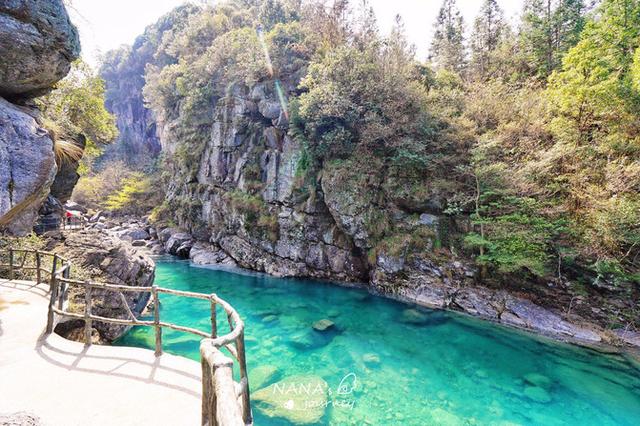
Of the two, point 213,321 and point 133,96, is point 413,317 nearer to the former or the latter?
point 213,321

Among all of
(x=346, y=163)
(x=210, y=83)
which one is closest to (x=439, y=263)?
(x=346, y=163)

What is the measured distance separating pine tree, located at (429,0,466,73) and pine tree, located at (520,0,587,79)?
4674 millimetres

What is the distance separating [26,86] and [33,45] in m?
0.96

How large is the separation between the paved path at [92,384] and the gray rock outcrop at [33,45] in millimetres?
5044

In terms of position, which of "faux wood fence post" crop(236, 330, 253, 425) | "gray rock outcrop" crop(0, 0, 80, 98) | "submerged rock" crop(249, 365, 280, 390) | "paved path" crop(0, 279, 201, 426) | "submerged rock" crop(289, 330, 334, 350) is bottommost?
"submerged rock" crop(249, 365, 280, 390)

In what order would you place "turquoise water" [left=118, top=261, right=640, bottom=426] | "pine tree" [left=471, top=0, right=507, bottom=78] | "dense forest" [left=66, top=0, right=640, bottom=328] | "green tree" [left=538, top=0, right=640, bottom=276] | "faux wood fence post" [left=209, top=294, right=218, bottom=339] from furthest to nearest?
1. "pine tree" [left=471, top=0, right=507, bottom=78]
2. "dense forest" [left=66, top=0, right=640, bottom=328]
3. "green tree" [left=538, top=0, right=640, bottom=276]
4. "turquoise water" [left=118, top=261, right=640, bottom=426]
5. "faux wood fence post" [left=209, top=294, right=218, bottom=339]

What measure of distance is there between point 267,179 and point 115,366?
1512 cm

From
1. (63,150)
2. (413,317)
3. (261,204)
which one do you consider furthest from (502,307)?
(63,150)

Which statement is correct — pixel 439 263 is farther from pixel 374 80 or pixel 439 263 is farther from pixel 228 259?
pixel 228 259

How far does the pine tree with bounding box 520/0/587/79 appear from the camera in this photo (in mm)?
18438

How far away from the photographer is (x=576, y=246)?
32.1ft

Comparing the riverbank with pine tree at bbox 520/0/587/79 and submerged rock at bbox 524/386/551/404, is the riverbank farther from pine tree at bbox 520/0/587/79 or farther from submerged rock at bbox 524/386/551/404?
pine tree at bbox 520/0/587/79

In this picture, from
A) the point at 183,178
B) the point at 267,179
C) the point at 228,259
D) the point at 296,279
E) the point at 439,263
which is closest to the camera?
the point at 439,263

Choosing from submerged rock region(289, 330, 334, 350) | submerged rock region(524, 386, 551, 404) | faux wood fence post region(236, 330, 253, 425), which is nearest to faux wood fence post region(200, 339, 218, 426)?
faux wood fence post region(236, 330, 253, 425)
